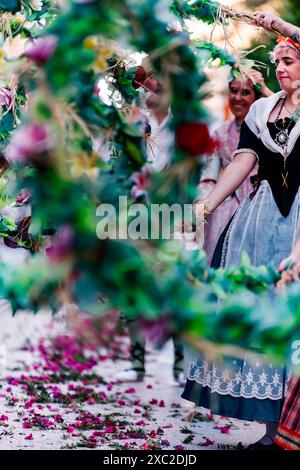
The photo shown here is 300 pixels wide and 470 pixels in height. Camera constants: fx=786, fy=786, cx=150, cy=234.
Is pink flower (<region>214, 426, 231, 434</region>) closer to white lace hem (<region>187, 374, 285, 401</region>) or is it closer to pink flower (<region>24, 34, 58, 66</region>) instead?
white lace hem (<region>187, 374, 285, 401</region>)

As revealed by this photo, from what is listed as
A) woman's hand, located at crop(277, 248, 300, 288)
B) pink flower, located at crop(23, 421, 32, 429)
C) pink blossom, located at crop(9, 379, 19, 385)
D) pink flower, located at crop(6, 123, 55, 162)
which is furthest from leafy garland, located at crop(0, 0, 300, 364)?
pink blossom, located at crop(9, 379, 19, 385)

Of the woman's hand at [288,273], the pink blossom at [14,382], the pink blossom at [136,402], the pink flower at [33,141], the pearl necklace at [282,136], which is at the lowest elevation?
the pink blossom at [14,382]

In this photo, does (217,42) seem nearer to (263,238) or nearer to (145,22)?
(263,238)

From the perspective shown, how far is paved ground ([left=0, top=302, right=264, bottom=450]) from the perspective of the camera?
3531 mm

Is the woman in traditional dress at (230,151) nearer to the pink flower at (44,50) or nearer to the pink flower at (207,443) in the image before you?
the pink flower at (207,443)

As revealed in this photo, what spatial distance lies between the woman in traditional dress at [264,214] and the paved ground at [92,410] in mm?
395

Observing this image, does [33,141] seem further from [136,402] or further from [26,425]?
[136,402]

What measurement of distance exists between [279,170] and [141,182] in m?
1.50

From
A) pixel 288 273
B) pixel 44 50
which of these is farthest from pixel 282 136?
pixel 44 50

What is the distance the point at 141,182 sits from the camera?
6.00ft

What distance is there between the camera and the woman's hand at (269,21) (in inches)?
120

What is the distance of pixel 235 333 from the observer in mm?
1646

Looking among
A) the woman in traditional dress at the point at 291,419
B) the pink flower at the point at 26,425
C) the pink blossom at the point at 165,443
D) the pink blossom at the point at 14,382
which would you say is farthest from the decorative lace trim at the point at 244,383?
the pink blossom at the point at 14,382
